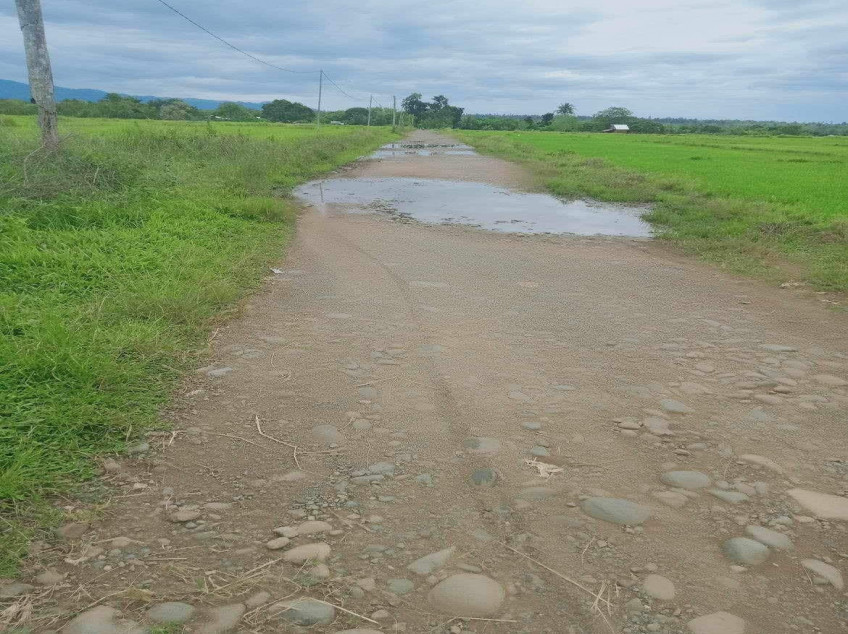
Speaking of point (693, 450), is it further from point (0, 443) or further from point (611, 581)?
point (0, 443)

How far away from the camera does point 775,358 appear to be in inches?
166

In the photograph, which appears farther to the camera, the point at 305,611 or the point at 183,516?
the point at 183,516

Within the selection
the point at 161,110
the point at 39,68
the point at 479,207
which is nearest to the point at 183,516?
the point at 39,68

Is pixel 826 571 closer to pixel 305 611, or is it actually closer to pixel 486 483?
pixel 486 483

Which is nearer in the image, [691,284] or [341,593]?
[341,593]

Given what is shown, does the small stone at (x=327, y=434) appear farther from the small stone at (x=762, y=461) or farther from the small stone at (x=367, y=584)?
the small stone at (x=762, y=461)

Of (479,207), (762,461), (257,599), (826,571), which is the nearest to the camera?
(257,599)

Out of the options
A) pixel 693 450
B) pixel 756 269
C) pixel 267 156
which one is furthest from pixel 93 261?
pixel 267 156

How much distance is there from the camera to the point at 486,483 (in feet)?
8.72

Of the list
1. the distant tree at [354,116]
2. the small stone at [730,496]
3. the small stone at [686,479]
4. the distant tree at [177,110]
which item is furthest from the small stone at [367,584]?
the distant tree at [354,116]

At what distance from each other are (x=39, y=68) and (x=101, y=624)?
374 inches

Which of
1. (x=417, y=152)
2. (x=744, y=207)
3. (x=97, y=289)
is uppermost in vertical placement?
(x=417, y=152)

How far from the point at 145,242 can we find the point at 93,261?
111 cm

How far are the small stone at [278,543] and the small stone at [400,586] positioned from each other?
0.41 meters
